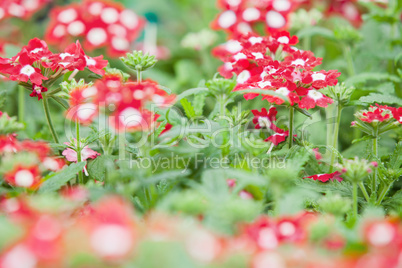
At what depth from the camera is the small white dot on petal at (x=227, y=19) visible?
1896mm

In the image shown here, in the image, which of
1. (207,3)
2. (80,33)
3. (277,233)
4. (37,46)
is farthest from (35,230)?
(207,3)

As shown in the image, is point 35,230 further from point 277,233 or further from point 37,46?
point 37,46

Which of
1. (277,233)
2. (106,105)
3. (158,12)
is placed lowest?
(277,233)

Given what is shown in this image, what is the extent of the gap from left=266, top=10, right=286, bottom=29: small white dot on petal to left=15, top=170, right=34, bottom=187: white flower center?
124 cm

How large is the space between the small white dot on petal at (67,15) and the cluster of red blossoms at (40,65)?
840 mm

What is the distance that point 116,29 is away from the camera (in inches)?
82.6

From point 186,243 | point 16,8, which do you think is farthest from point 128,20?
point 186,243

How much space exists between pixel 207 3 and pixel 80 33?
1.01 meters

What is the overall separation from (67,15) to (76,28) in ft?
0.33

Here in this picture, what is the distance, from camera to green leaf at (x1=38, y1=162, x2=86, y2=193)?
96 centimetres

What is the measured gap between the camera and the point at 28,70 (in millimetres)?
1132

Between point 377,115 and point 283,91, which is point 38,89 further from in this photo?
point 377,115

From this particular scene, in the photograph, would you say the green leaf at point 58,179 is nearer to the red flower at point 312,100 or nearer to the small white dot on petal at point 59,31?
the red flower at point 312,100

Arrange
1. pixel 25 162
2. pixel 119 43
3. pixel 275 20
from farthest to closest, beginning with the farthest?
pixel 119 43 → pixel 275 20 → pixel 25 162
